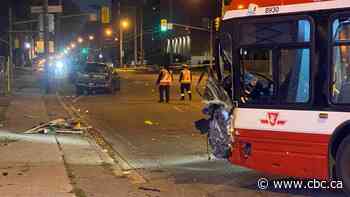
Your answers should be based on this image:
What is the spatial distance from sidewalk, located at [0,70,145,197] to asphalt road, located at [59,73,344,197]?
53cm

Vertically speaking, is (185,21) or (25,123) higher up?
(185,21)

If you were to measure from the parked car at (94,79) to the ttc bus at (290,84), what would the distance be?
995 inches

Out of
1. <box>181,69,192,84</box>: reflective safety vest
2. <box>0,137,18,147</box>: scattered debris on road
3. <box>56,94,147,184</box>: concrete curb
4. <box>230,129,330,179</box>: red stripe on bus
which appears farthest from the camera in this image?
<box>181,69,192,84</box>: reflective safety vest

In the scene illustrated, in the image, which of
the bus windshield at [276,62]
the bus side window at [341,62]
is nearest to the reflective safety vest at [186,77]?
the bus windshield at [276,62]

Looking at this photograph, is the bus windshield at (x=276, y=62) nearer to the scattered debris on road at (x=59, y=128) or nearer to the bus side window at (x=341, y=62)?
the bus side window at (x=341, y=62)

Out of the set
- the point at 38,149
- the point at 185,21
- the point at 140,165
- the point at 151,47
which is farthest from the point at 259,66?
the point at 151,47

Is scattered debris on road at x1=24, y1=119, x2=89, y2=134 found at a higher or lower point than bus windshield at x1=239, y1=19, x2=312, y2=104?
lower

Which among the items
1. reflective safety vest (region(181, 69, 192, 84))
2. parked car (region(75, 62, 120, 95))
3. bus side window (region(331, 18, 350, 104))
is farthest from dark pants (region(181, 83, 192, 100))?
bus side window (region(331, 18, 350, 104))

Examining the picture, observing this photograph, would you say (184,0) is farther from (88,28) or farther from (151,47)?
(88,28)

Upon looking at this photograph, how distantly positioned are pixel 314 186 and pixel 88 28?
194 m

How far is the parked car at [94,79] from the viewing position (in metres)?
35.0

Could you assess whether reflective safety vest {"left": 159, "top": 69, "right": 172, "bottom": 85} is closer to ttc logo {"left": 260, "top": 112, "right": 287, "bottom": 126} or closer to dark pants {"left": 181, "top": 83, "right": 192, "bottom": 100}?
dark pants {"left": 181, "top": 83, "right": 192, "bottom": 100}

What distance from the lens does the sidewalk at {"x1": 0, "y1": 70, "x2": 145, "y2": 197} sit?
9609 mm

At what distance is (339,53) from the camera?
858 cm
